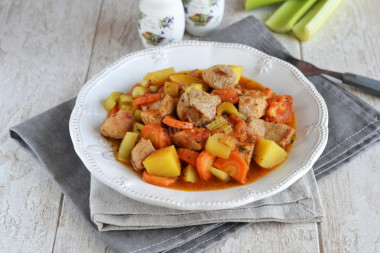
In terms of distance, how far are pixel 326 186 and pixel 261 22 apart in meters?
2.05

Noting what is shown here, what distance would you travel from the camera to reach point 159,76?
3.84m

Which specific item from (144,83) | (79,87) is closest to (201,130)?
(144,83)

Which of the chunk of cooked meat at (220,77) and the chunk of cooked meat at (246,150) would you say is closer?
the chunk of cooked meat at (246,150)

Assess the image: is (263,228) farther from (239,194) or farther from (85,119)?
(85,119)

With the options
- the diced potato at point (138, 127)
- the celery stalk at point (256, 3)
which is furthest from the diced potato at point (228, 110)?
the celery stalk at point (256, 3)

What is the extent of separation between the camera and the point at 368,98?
4145mm

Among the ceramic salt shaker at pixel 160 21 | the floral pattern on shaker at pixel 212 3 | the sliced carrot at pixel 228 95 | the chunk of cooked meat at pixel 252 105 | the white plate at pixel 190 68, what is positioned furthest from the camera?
the floral pattern on shaker at pixel 212 3

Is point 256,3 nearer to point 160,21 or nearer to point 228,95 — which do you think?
point 160,21

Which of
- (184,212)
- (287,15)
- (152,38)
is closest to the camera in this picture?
(184,212)

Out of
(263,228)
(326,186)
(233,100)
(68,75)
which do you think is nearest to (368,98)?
(326,186)

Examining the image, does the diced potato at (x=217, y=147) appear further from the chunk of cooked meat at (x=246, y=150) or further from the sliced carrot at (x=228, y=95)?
the sliced carrot at (x=228, y=95)

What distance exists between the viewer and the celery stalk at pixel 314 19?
4.69 meters

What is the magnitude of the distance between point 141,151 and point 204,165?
0.43 m

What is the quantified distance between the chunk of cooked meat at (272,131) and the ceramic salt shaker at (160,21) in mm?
1432
